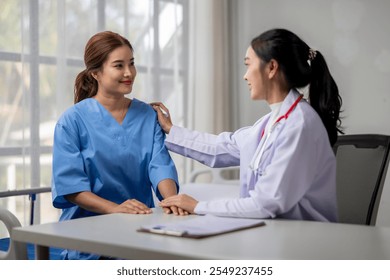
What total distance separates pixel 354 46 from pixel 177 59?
46.5 inches

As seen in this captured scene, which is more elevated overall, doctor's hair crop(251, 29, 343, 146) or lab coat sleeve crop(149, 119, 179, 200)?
doctor's hair crop(251, 29, 343, 146)

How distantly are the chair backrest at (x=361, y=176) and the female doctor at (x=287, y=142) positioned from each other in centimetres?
25

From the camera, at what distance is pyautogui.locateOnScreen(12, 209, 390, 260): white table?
110cm

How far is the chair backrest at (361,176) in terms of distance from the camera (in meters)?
1.80

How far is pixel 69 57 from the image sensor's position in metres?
3.24

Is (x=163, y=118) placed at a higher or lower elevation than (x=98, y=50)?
lower

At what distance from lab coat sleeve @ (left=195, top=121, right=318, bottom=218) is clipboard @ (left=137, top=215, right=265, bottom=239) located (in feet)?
0.16

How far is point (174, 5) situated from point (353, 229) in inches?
112

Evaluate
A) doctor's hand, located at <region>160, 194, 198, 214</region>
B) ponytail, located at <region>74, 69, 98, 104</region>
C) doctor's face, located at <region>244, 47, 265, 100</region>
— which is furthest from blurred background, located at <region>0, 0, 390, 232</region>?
doctor's face, located at <region>244, 47, 265, 100</region>

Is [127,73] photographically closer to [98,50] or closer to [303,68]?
[98,50]

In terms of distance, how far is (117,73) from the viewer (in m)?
1.91

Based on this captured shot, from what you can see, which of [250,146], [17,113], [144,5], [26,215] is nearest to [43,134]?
[17,113]

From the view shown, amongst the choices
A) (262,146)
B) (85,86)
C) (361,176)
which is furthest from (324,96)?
(85,86)

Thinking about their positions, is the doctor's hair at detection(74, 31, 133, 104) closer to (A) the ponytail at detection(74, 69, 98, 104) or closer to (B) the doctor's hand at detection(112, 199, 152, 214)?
(A) the ponytail at detection(74, 69, 98, 104)
